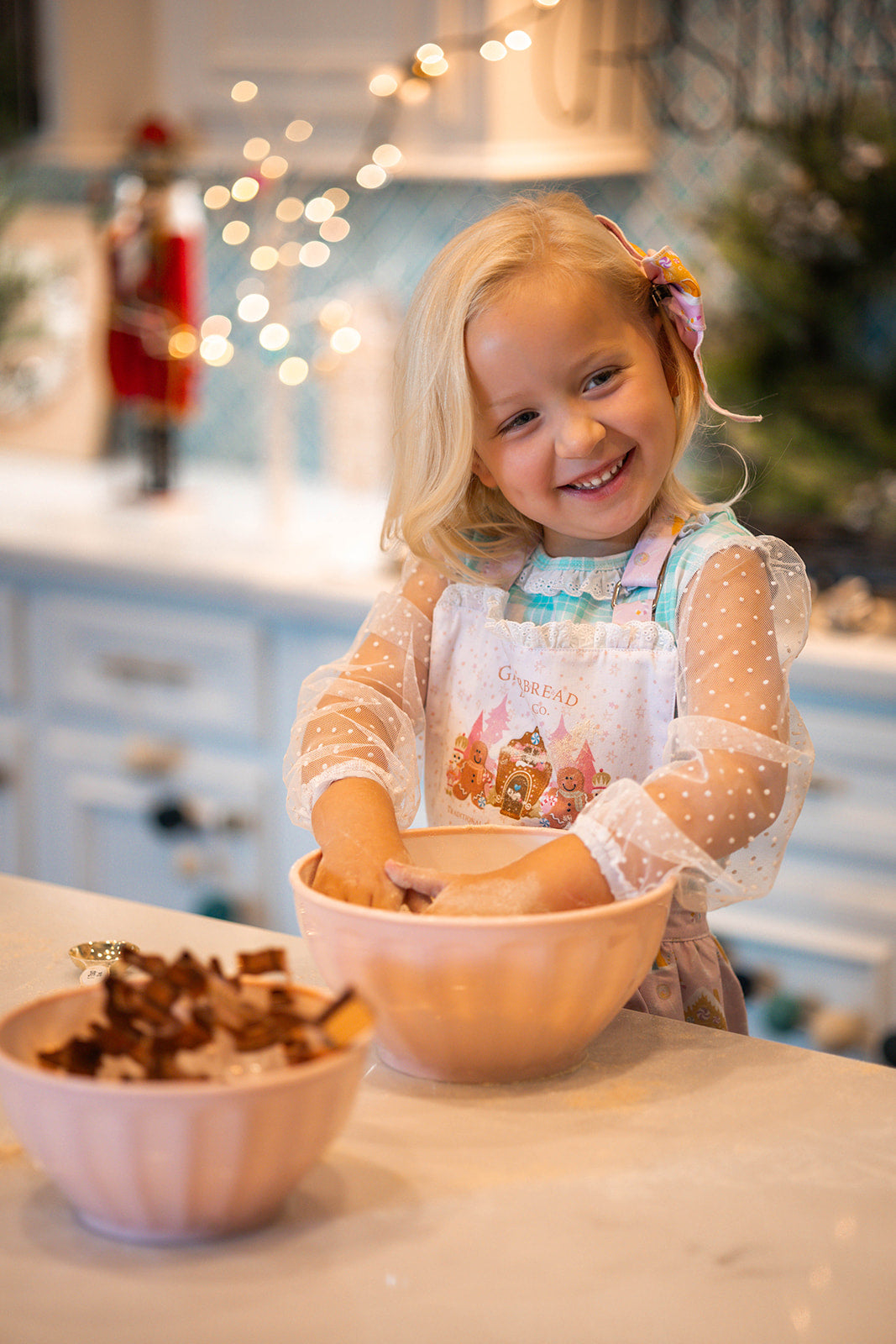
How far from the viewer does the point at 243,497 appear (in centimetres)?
249

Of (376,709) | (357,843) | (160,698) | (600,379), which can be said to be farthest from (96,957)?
(160,698)

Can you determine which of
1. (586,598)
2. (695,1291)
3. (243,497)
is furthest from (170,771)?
(695,1291)

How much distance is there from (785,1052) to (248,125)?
5.94 ft

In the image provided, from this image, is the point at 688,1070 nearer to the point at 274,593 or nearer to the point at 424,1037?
the point at 424,1037

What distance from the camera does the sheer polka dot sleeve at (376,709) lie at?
0.96 meters

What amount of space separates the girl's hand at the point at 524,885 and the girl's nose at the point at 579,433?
0.88ft

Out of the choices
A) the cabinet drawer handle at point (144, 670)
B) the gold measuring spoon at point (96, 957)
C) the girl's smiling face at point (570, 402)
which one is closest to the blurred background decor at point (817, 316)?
the cabinet drawer handle at point (144, 670)

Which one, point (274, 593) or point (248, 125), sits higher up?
point (248, 125)

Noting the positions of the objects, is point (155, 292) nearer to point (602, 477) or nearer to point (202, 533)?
point (202, 533)

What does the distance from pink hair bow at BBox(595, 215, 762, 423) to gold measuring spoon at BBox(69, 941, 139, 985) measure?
507 millimetres

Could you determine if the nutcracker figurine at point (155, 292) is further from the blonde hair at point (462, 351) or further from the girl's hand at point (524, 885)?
the girl's hand at point (524, 885)

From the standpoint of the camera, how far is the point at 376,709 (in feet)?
3.40

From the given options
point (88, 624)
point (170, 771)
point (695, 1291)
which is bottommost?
point (170, 771)

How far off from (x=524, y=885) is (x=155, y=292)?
6.05ft
